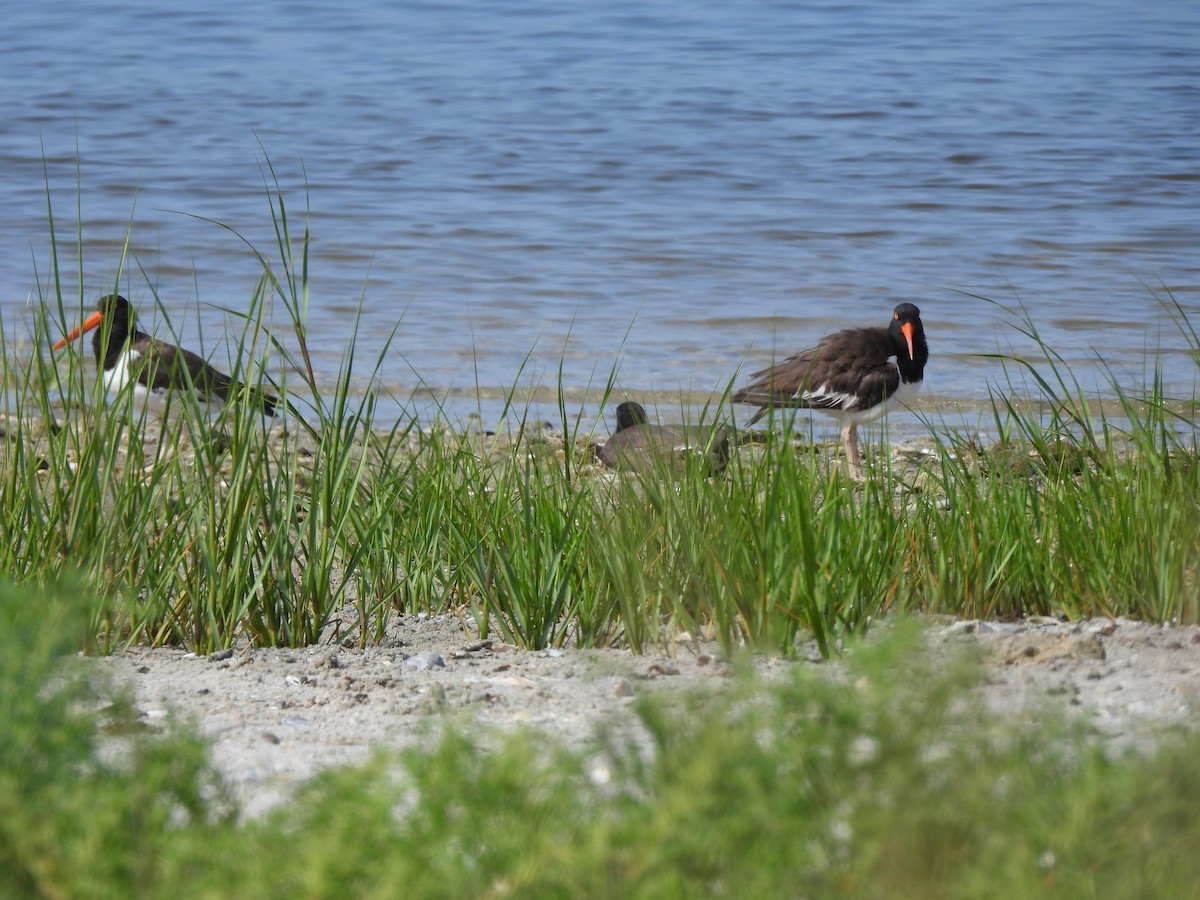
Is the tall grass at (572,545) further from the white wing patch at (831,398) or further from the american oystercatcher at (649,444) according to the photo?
the white wing patch at (831,398)

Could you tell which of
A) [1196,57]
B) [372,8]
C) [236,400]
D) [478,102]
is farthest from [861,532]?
[372,8]

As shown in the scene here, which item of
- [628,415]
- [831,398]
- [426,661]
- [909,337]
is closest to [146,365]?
[426,661]

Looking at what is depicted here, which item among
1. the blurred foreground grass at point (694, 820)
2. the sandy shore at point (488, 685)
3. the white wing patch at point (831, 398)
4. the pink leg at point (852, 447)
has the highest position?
the blurred foreground grass at point (694, 820)

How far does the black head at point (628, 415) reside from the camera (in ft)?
19.5

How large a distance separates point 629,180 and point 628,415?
25.4 feet

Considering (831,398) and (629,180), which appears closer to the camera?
(831,398)

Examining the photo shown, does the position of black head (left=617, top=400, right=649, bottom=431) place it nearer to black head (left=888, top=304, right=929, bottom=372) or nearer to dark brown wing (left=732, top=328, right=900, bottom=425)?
dark brown wing (left=732, top=328, right=900, bottom=425)

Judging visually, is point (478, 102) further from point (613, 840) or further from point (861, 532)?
point (613, 840)

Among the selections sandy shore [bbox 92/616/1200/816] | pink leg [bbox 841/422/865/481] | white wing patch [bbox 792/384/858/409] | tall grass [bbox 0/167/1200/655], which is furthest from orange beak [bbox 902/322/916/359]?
sandy shore [bbox 92/616/1200/816]

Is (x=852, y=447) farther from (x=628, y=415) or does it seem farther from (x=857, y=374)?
(x=628, y=415)

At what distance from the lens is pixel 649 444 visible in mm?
3504

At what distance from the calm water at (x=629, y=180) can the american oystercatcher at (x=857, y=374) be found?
0.67 m

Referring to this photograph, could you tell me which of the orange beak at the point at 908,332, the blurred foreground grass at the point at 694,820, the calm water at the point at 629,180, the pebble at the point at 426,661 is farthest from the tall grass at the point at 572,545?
the orange beak at the point at 908,332

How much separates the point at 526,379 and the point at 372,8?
21.5 meters
